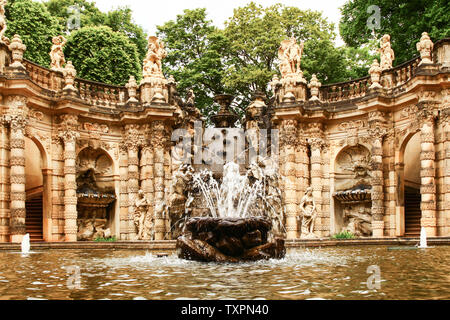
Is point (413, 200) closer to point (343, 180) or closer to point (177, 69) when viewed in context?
point (343, 180)

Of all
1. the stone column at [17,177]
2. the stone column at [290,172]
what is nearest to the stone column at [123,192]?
the stone column at [17,177]

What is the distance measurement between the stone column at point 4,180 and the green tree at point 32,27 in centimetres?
1049

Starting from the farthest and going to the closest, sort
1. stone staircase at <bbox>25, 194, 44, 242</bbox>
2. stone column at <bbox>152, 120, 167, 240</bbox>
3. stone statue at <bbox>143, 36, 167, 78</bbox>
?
stone statue at <bbox>143, 36, 167, 78</bbox> < stone column at <bbox>152, 120, 167, 240</bbox> < stone staircase at <bbox>25, 194, 44, 242</bbox>

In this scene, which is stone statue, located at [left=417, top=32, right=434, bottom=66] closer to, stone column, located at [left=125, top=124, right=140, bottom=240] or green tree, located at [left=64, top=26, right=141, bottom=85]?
stone column, located at [left=125, top=124, right=140, bottom=240]

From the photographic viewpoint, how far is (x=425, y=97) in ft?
58.1

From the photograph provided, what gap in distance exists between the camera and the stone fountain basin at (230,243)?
420 inches

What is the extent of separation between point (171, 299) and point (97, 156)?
18.0 meters

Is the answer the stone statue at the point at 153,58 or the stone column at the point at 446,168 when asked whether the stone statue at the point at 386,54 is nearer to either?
the stone column at the point at 446,168

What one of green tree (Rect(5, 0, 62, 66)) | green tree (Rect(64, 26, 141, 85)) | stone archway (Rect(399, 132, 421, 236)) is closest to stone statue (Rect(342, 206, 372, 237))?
stone archway (Rect(399, 132, 421, 236))

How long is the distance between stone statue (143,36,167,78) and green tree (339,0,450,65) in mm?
11356

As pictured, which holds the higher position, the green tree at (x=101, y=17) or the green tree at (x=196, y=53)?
the green tree at (x=101, y=17)

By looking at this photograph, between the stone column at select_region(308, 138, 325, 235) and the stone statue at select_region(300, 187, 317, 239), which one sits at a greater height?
the stone column at select_region(308, 138, 325, 235)

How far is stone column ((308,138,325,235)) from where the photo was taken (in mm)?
21859
